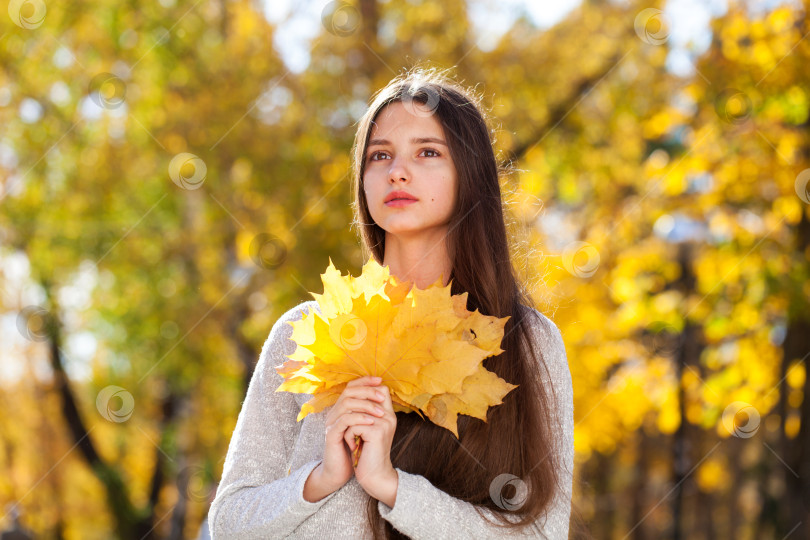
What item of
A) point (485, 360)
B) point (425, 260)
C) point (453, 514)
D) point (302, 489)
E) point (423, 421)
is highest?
point (425, 260)

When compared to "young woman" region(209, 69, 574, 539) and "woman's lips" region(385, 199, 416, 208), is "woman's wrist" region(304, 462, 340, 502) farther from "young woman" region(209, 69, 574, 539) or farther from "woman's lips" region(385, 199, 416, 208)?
"woman's lips" region(385, 199, 416, 208)

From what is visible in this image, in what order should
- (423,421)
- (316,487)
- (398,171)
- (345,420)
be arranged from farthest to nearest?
(398,171)
(423,421)
(316,487)
(345,420)

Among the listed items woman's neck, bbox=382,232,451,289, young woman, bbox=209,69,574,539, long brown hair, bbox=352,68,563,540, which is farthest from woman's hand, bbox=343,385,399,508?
woman's neck, bbox=382,232,451,289

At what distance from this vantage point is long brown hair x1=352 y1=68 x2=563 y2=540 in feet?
7.07

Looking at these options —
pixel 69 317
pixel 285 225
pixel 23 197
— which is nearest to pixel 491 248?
pixel 285 225

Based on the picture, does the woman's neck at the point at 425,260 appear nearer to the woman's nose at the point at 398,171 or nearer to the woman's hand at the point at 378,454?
the woman's nose at the point at 398,171

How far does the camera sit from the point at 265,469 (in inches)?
90.4

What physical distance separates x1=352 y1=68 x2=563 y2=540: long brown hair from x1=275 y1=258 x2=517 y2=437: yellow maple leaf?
155mm

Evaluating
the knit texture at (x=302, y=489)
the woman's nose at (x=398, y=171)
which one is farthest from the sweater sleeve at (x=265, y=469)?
the woman's nose at (x=398, y=171)

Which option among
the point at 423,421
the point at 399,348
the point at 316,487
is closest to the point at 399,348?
the point at 399,348

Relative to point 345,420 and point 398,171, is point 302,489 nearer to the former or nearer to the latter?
point 345,420

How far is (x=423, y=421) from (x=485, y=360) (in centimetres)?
25

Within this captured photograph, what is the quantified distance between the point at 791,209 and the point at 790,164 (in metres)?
0.37

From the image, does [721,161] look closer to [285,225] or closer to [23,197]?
[285,225]
